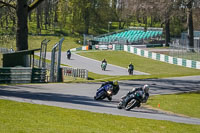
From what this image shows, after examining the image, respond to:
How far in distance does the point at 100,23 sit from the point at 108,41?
20.9 meters

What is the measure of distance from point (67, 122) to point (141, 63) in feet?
126

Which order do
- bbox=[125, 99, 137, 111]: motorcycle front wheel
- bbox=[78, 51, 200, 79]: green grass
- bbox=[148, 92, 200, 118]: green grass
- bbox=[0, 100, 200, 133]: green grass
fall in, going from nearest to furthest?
1. bbox=[0, 100, 200, 133]: green grass
2. bbox=[125, 99, 137, 111]: motorcycle front wheel
3. bbox=[148, 92, 200, 118]: green grass
4. bbox=[78, 51, 200, 79]: green grass

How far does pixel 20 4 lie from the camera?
91.4ft

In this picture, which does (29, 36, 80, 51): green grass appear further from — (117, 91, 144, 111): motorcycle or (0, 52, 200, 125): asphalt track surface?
(117, 91, 144, 111): motorcycle

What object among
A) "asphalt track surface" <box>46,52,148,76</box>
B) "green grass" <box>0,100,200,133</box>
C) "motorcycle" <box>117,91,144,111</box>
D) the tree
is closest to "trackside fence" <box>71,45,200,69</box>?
"asphalt track surface" <box>46,52,148,76</box>

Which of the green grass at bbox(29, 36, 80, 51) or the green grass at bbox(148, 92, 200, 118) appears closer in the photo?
the green grass at bbox(148, 92, 200, 118)

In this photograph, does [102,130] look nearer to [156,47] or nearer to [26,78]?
[26,78]

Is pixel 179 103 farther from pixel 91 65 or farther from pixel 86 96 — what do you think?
pixel 91 65

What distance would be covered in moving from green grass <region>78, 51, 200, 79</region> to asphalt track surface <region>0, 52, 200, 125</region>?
534 inches

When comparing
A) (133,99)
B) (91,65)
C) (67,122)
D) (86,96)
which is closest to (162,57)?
(91,65)

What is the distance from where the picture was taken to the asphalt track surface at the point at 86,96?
15.2 m

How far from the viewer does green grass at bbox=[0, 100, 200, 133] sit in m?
10.3

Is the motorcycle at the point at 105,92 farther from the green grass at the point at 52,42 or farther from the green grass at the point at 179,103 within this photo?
the green grass at the point at 52,42

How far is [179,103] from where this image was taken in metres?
18.9
